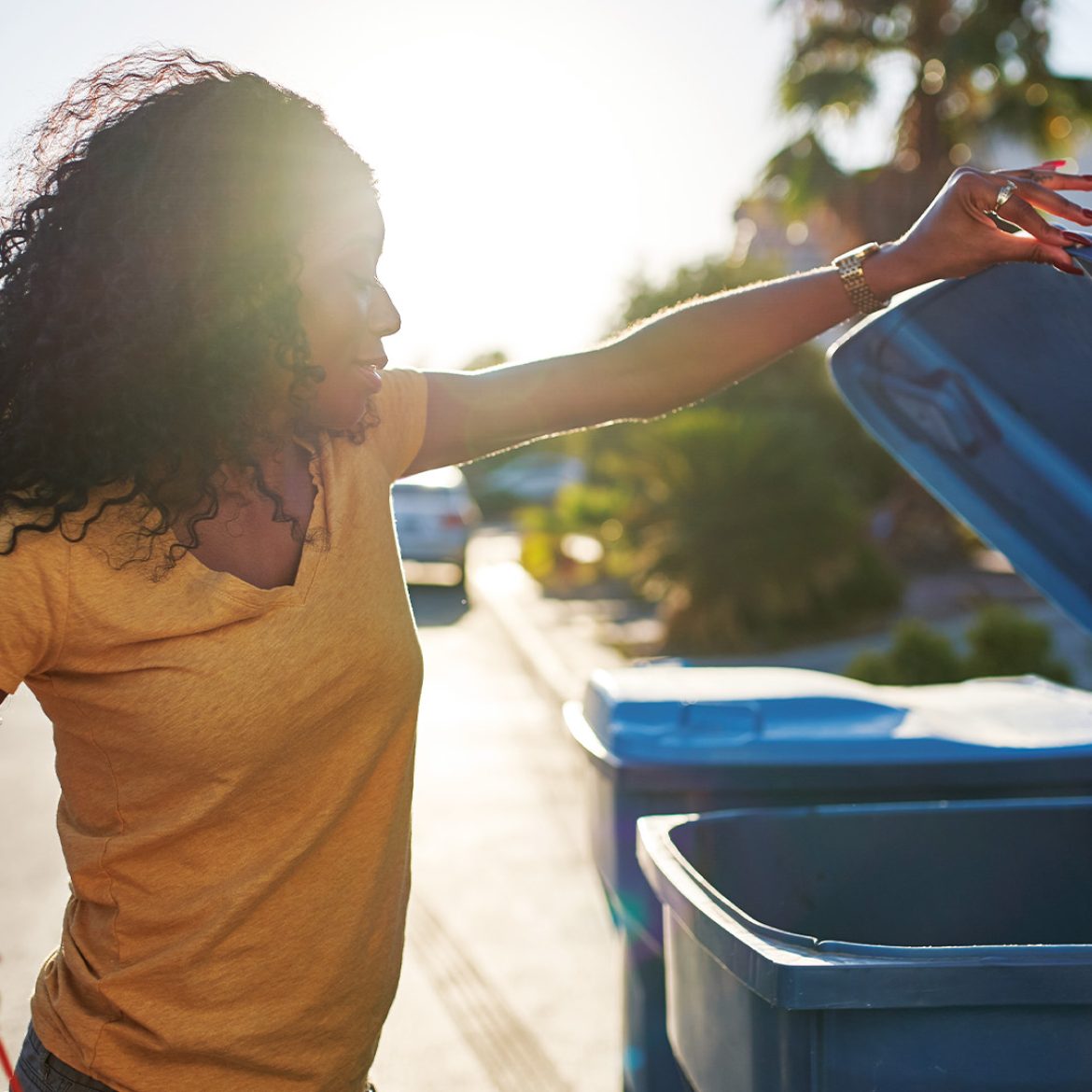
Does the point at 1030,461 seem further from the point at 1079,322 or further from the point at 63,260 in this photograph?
the point at 63,260

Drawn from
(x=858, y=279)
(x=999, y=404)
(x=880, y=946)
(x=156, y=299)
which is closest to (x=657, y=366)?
(x=858, y=279)

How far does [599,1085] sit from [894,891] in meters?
1.72

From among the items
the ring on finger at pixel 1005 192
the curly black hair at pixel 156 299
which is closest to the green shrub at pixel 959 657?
the ring on finger at pixel 1005 192

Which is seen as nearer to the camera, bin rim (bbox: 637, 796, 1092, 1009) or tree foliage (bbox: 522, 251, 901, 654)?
bin rim (bbox: 637, 796, 1092, 1009)

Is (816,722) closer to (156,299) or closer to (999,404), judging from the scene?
(999,404)

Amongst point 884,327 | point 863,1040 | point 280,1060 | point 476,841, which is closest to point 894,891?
point 863,1040

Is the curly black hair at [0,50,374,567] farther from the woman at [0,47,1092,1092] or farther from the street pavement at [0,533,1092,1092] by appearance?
the street pavement at [0,533,1092,1092]

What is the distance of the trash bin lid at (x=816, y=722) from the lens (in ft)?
9.08

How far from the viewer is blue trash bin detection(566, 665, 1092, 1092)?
272 cm

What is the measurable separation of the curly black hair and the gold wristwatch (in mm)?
801

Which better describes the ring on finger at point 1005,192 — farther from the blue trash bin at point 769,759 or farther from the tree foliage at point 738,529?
the tree foliage at point 738,529

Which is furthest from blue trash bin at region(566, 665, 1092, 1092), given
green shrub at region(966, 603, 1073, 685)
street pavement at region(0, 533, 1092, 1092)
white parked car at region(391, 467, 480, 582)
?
white parked car at region(391, 467, 480, 582)

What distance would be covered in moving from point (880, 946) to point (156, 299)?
1.12 m

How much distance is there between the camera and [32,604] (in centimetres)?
147
